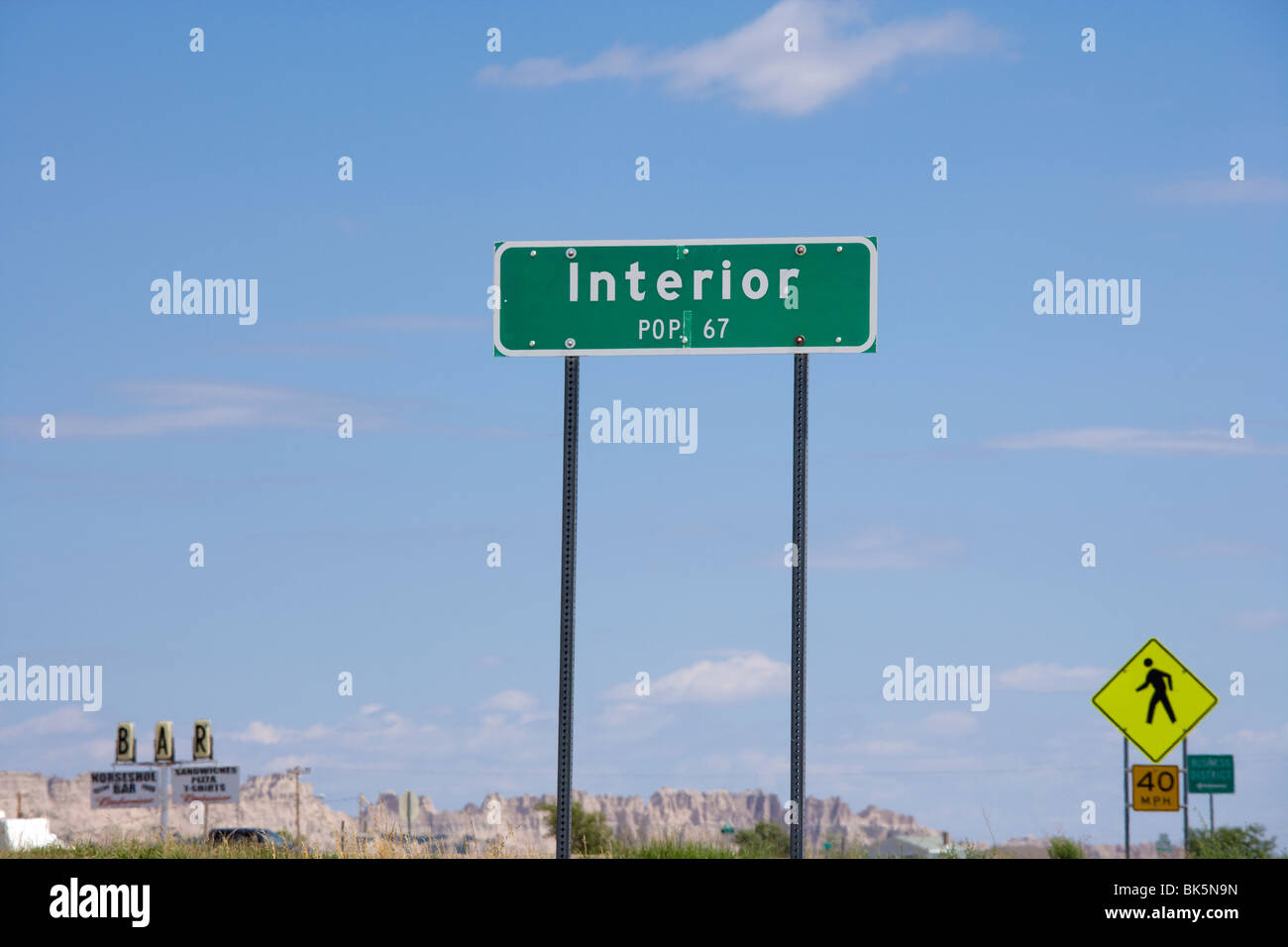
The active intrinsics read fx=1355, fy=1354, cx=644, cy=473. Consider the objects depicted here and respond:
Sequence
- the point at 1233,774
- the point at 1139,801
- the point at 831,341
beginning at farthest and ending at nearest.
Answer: the point at 1233,774, the point at 1139,801, the point at 831,341

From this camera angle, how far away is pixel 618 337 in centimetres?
1097

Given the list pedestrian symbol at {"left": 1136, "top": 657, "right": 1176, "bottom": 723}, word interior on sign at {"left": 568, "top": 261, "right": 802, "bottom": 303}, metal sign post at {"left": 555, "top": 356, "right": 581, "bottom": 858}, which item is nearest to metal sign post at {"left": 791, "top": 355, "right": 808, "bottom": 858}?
word interior on sign at {"left": 568, "top": 261, "right": 802, "bottom": 303}

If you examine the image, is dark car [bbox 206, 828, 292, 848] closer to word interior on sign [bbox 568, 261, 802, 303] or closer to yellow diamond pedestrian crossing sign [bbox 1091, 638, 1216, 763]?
word interior on sign [bbox 568, 261, 802, 303]

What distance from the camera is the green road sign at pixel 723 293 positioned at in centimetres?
1081

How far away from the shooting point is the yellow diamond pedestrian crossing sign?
1997cm

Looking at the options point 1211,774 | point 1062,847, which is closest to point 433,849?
point 1062,847

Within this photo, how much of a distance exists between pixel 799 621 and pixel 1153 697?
11.7m

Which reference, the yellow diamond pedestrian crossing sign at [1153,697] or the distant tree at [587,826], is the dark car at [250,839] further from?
the yellow diamond pedestrian crossing sign at [1153,697]

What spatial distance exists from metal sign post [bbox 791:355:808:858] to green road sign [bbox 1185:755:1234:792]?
116 feet

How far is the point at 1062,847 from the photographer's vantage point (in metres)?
20.5

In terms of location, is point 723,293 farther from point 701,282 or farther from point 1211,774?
point 1211,774
